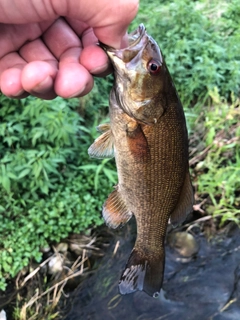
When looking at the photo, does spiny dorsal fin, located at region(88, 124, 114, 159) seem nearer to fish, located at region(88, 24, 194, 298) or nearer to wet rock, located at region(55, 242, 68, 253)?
fish, located at region(88, 24, 194, 298)

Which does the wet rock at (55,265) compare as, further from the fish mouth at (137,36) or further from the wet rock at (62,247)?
the fish mouth at (137,36)

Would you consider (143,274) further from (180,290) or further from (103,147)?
(180,290)

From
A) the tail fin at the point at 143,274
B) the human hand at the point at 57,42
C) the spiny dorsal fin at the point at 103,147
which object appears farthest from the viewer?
the tail fin at the point at 143,274

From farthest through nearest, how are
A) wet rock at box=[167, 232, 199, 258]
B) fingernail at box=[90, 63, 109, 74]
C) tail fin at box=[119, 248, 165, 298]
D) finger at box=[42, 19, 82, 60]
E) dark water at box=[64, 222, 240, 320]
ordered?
1. wet rock at box=[167, 232, 199, 258]
2. dark water at box=[64, 222, 240, 320]
3. tail fin at box=[119, 248, 165, 298]
4. finger at box=[42, 19, 82, 60]
5. fingernail at box=[90, 63, 109, 74]

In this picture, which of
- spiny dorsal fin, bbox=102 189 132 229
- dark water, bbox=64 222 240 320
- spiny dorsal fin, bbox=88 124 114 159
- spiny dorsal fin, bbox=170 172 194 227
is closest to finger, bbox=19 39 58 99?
spiny dorsal fin, bbox=88 124 114 159

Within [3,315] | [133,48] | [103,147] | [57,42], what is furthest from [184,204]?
[3,315]

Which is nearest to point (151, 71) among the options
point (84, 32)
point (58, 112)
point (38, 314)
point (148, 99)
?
point (148, 99)

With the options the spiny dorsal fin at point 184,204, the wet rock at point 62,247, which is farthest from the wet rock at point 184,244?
the spiny dorsal fin at point 184,204
